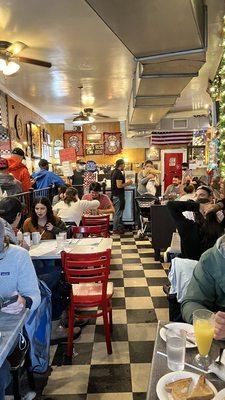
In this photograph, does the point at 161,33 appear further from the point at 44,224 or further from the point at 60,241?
the point at 44,224

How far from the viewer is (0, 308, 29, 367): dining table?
1.45 metres

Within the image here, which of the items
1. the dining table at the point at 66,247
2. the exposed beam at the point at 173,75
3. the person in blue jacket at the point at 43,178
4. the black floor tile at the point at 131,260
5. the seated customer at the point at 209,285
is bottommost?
the black floor tile at the point at 131,260

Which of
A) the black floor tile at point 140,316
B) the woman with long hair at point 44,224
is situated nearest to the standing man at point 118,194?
the woman with long hair at point 44,224

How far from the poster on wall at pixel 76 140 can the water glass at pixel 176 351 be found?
12.1m

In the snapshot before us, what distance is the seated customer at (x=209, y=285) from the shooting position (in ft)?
5.77

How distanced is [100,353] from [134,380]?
506mm

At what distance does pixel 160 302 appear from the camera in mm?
4094

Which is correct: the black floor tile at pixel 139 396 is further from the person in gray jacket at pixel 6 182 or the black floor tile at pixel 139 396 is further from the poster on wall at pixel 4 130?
the poster on wall at pixel 4 130

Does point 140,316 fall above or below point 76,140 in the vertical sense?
below

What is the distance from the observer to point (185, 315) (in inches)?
68.1

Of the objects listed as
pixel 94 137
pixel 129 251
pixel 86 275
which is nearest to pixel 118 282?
pixel 129 251

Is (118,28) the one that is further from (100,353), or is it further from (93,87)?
(93,87)

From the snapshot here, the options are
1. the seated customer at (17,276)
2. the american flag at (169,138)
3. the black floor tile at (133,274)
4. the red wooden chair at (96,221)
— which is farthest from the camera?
the american flag at (169,138)

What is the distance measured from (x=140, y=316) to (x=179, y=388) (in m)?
2.71
